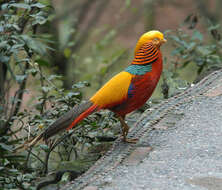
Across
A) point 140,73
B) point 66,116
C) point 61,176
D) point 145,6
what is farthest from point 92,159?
point 145,6

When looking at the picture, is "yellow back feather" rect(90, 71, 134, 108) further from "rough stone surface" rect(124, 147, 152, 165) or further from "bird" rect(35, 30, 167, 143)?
"rough stone surface" rect(124, 147, 152, 165)

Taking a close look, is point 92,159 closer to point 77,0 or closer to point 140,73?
point 140,73

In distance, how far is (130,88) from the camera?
4.07 metres

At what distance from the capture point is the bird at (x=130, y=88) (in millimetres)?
3990

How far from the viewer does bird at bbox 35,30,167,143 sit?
3.99m

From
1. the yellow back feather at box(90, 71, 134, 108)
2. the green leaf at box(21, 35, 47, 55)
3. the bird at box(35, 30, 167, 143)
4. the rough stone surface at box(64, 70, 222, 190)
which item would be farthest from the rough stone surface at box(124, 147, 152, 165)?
the green leaf at box(21, 35, 47, 55)

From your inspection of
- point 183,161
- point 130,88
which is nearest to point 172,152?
point 183,161

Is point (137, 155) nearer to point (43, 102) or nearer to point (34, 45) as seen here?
point (34, 45)

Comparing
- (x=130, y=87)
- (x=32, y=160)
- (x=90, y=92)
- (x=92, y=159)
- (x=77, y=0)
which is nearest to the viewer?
(x=130, y=87)

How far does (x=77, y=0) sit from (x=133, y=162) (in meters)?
10.2

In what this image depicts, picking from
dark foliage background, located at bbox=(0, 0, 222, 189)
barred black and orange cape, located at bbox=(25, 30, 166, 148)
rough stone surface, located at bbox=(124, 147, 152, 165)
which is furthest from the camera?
dark foliage background, located at bbox=(0, 0, 222, 189)

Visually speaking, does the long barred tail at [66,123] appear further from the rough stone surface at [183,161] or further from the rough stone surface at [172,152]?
the rough stone surface at [183,161]

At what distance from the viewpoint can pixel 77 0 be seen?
13391 millimetres

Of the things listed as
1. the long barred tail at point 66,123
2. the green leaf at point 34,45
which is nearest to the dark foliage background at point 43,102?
the green leaf at point 34,45
